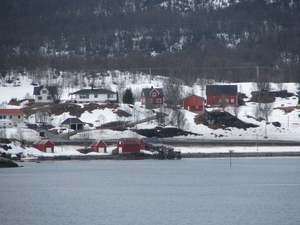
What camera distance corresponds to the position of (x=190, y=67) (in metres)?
128

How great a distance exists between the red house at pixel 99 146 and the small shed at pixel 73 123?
787 cm

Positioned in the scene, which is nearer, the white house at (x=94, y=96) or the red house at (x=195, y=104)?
the red house at (x=195, y=104)

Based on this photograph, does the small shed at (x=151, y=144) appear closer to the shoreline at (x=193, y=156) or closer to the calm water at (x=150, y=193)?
the shoreline at (x=193, y=156)

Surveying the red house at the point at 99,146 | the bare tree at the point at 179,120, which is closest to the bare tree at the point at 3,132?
the red house at the point at 99,146

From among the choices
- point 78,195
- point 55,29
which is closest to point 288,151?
point 78,195

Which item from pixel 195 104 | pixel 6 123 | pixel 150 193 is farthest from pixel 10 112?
pixel 150 193

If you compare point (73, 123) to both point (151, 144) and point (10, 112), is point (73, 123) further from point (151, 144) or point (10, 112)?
point (151, 144)

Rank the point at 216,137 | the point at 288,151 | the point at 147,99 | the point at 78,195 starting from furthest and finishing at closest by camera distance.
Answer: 1. the point at 147,99
2. the point at 216,137
3. the point at 288,151
4. the point at 78,195

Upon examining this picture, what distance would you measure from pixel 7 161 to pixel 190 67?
2867 inches

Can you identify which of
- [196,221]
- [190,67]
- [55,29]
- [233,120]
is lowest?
[196,221]

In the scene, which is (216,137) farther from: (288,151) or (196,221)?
(196,221)

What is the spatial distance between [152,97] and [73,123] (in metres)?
15.6

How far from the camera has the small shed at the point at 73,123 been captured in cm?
7225

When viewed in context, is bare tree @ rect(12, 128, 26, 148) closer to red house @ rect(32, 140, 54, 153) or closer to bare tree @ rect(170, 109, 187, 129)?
red house @ rect(32, 140, 54, 153)
